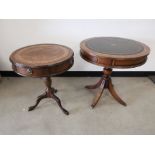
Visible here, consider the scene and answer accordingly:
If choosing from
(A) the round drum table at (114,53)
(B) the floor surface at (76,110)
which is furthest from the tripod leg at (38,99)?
(A) the round drum table at (114,53)

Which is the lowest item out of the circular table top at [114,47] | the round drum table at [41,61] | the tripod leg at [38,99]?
the tripod leg at [38,99]

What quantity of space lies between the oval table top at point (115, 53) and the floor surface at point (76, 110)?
590 mm

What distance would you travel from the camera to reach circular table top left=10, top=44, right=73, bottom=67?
1520mm

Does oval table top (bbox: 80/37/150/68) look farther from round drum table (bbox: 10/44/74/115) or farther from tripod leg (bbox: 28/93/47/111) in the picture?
tripod leg (bbox: 28/93/47/111)

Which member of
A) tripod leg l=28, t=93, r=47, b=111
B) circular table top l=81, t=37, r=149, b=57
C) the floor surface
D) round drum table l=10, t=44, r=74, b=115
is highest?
circular table top l=81, t=37, r=149, b=57

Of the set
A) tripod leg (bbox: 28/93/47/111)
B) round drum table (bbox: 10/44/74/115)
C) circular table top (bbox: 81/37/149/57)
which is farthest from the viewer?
tripod leg (bbox: 28/93/47/111)

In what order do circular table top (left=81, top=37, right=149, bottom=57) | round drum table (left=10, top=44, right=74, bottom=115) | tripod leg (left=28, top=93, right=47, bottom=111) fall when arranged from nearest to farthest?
round drum table (left=10, top=44, right=74, bottom=115), circular table top (left=81, top=37, right=149, bottom=57), tripod leg (left=28, top=93, right=47, bottom=111)

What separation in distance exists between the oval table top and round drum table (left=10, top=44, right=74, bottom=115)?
0.66ft

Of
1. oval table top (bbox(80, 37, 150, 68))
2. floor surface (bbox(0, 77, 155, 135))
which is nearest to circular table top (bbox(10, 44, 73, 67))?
oval table top (bbox(80, 37, 150, 68))

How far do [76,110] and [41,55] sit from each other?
722 millimetres

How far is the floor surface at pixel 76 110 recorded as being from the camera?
1.71m

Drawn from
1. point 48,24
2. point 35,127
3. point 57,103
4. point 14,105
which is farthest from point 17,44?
point 35,127

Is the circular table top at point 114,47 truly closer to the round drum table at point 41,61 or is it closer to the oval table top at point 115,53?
the oval table top at point 115,53

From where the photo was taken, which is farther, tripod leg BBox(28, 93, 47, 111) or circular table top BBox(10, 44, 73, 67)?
tripod leg BBox(28, 93, 47, 111)
